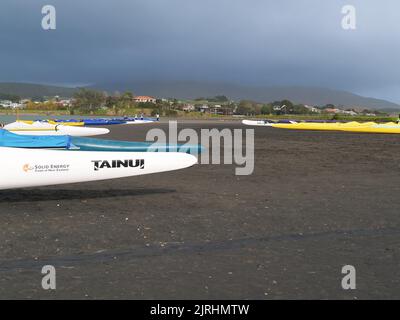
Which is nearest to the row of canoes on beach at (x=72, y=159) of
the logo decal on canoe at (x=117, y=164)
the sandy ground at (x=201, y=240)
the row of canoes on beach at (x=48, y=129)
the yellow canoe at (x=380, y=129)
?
the logo decal on canoe at (x=117, y=164)

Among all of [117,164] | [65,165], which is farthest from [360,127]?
[65,165]

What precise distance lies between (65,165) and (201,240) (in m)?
3.52

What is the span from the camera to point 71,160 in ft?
25.7

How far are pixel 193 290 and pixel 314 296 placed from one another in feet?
4.09

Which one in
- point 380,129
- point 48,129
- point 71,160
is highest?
point 48,129

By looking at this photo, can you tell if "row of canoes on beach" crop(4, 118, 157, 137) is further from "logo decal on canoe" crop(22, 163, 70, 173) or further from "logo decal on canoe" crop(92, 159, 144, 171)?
"logo decal on canoe" crop(92, 159, 144, 171)

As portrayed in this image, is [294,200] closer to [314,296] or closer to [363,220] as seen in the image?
[363,220]

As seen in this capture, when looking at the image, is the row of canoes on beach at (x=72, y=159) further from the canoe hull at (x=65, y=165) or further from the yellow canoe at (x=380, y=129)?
the yellow canoe at (x=380, y=129)

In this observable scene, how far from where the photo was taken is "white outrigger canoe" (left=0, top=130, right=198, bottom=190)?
7.61 m

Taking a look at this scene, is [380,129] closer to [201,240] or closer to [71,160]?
[71,160]

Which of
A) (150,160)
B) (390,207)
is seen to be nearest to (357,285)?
(390,207)

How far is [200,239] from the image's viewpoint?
230 inches

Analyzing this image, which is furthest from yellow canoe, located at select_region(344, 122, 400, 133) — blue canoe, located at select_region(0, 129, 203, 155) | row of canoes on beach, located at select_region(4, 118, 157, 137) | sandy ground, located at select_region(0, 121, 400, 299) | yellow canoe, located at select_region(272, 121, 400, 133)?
blue canoe, located at select_region(0, 129, 203, 155)

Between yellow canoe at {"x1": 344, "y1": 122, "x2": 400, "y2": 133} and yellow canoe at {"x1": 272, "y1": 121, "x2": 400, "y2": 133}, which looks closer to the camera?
yellow canoe at {"x1": 344, "y1": 122, "x2": 400, "y2": 133}
